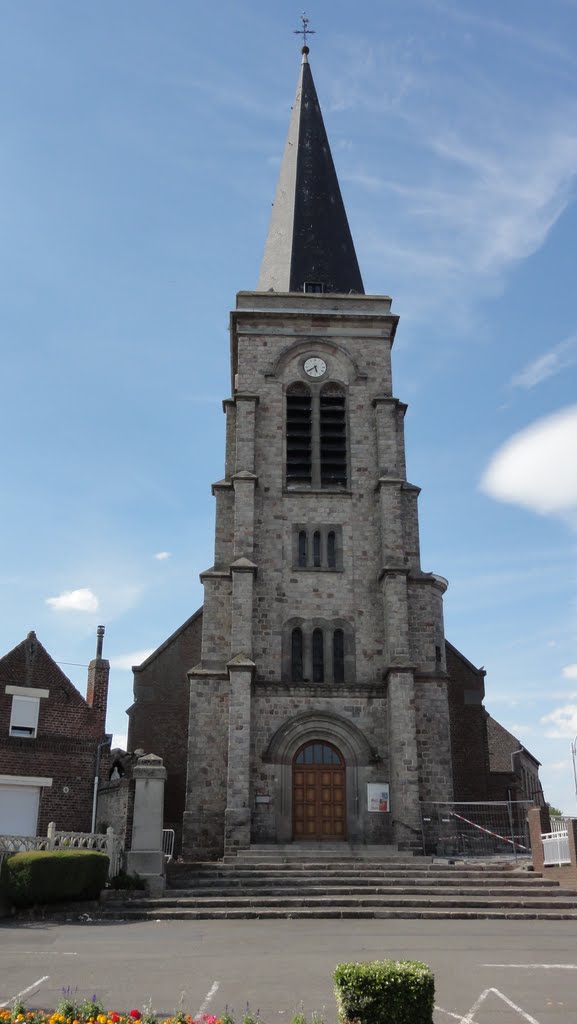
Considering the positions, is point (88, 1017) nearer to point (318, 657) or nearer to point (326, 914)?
point (326, 914)

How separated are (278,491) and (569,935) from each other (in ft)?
52.1

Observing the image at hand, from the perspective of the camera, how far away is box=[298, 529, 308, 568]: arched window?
2619 cm

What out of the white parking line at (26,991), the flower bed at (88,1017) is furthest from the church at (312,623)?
the flower bed at (88,1017)

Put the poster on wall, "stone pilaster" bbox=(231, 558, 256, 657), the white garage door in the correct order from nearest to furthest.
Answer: the white garage door
the poster on wall
"stone pilaster" bbox=(231, 558, 256, 657)

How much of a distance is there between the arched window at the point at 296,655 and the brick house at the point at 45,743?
17.4 ft

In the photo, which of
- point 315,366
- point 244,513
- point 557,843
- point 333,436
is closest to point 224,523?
point 244,513

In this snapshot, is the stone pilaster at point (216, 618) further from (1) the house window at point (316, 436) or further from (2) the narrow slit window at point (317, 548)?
(1) the house window at point (316, 436)

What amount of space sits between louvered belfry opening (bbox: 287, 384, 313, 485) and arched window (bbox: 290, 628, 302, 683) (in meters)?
4.59

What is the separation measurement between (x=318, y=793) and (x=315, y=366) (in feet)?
41.5

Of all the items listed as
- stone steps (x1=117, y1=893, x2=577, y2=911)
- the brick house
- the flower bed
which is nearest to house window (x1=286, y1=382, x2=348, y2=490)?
the brick house

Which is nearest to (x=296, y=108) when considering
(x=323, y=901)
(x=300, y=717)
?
(x=300, y=717)

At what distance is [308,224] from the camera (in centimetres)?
3122

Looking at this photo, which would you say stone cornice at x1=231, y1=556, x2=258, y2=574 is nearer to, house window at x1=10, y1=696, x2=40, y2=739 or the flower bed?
house window at x1=10, y1=696, x2=40, y2=739

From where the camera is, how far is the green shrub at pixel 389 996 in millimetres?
6098
